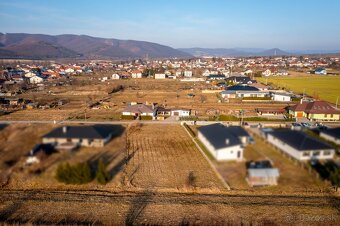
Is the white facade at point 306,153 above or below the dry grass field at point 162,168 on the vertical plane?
A: above

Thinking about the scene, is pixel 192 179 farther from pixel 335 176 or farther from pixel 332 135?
pixel 332 135

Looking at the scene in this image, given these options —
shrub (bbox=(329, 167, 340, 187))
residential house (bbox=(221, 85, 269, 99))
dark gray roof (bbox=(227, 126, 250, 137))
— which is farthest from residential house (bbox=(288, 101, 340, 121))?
dark gray roof (bbox=(227, 126, 250, 137))

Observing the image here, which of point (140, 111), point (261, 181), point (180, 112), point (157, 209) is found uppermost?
point (261, 181)

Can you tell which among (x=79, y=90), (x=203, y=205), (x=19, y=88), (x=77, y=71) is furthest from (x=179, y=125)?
(x=77, y=71)

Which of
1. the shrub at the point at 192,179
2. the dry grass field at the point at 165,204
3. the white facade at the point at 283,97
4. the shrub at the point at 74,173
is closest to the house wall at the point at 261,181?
the shrub at the point at 74,173

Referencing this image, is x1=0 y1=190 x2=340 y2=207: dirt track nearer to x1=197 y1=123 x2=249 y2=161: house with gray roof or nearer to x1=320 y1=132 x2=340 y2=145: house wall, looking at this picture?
x1=320 y1=132 x2=340 y2=145: house wall

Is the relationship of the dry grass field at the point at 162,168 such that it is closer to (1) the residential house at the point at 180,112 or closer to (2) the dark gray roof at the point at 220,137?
(2) the dark gray roof at the point at 220,137

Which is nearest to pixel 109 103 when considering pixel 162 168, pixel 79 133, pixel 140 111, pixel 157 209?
pixel 140 111
